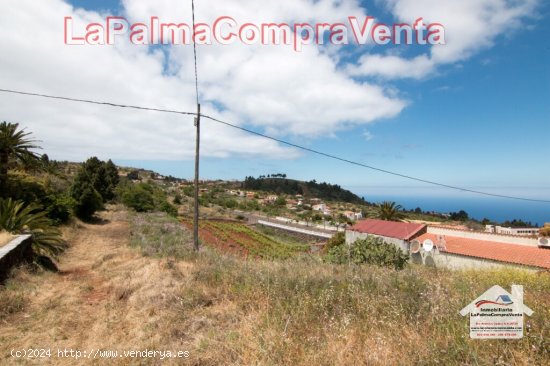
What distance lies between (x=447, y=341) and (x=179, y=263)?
6157 mm

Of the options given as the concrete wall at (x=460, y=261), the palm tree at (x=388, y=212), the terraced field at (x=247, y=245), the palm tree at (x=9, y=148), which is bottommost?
the terraced field at (x=247, y=245)

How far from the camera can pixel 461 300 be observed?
411 centimetres

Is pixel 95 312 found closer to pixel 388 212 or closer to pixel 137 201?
pixel 388 212

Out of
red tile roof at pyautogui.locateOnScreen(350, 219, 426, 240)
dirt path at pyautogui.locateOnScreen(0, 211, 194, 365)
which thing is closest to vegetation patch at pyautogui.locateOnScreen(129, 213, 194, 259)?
dirt path at pyautogui.locateOnScreen(0, 211, 194, 365)

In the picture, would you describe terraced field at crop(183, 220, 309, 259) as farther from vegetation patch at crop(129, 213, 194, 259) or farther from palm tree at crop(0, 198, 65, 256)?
palm tree at crop(0, 198, 65, 256)

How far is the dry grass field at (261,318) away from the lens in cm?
307

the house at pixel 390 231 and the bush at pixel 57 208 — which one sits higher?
the bush at pixel 57 208

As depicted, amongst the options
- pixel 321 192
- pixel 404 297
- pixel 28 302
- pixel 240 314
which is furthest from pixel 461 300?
pixel 321 192

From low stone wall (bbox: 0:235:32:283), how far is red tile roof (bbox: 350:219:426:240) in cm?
2457

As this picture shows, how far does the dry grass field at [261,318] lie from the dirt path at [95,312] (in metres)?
0.02

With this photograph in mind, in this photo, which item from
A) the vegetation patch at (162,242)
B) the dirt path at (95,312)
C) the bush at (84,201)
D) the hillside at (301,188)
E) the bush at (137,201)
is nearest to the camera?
the dirt path at (95,312)

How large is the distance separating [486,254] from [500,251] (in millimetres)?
1493

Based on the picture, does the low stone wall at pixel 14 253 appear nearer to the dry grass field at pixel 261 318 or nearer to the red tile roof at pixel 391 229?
the dry grass field at pixel 261 318

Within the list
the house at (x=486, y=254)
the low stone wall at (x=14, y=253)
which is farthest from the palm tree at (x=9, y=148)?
the house at (x=486, y=254)
